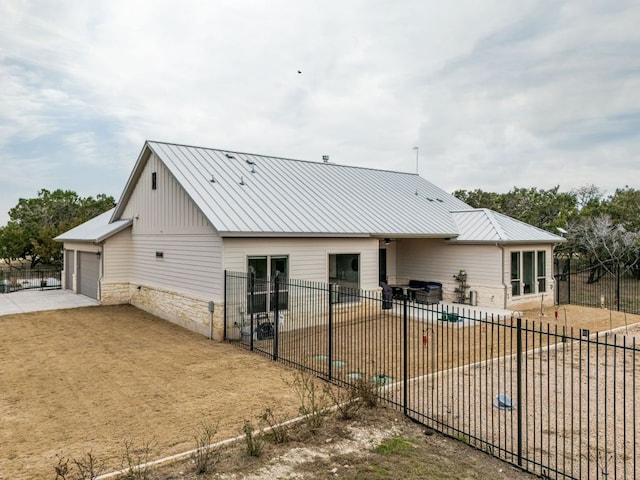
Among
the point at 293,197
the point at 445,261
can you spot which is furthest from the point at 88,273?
the point at 445,261

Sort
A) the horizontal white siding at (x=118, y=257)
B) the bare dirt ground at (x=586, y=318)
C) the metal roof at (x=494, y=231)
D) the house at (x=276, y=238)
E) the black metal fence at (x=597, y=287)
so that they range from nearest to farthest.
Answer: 1. the house at (x=276, y=238)
2. the bare dirt ground at (x=586, y=318)
3. the metal roof at (x=494, y=231)
4. the horizontal white siding at (x=118, y=257)
5. the black metal fence at (x=597, y=287)

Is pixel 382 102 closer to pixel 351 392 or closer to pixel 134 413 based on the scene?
pixel 351 392

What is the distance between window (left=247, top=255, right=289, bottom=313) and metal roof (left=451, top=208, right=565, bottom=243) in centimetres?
814

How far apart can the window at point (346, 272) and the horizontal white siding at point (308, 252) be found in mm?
191

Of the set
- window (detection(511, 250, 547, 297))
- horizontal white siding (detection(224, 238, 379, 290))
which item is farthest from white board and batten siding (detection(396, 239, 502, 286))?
horizontal white siding (detection(224, 238, 379, 290))

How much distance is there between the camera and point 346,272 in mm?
14922

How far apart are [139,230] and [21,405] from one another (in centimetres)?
1126

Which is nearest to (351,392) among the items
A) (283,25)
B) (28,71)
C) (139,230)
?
(283,25)

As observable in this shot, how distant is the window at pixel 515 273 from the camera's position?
1650 centimetres

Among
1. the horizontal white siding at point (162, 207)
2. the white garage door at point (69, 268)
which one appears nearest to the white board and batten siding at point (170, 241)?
the horizontal white siding at point (162, 207)

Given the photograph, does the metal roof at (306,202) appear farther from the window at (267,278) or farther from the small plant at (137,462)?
the small plant at (137,462)

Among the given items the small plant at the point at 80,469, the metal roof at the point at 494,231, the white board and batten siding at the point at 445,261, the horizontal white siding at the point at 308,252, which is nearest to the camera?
the small plant at the point at 80,469

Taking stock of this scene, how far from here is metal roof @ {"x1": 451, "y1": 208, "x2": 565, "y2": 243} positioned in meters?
16.3

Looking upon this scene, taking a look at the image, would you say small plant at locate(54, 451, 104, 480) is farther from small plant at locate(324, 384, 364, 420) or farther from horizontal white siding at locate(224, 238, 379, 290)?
horizontal white siding at locate(224, 238, 379, 290)
